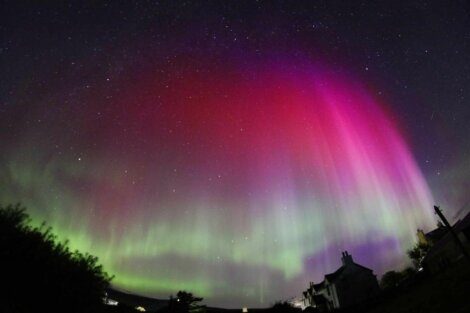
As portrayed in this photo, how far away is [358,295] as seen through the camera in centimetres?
6469

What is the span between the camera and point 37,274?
916 inches

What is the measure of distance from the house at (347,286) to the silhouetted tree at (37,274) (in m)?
52.0

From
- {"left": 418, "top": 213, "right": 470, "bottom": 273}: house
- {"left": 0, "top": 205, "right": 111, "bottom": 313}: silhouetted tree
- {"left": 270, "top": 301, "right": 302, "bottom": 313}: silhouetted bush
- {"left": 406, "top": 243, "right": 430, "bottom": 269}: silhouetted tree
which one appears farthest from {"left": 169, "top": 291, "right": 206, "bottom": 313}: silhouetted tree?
{"left": 406, "top": 243, "right": 430, "bottom": 269}: silhouetted tree

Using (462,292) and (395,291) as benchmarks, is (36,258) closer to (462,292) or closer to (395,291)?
(462,292)

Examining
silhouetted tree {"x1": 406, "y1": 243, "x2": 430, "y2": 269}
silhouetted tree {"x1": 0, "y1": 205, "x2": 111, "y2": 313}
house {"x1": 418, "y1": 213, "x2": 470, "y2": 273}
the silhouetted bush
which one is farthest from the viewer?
silhouetted tree {"x1": 406, "y1": 243, "x2": 430, "y2": 269}

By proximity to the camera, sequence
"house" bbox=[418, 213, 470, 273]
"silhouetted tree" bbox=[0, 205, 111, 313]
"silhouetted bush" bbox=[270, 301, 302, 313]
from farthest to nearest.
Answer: "silhouetted bush" bbox=[270, 301, 302, 313] → "house" bbox=[418, 213, 470, 273] → "silhouetted tree" bbox=[0, 205, 111, 313]

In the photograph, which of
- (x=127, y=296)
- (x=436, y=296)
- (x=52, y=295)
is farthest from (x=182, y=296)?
(x=127, y=296)

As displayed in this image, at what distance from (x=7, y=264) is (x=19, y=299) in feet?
9.07

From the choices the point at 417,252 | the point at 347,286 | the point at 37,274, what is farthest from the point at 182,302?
the point at 417,252

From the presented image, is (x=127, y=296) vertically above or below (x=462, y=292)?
above

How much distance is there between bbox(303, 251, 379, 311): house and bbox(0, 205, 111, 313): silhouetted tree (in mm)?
52022

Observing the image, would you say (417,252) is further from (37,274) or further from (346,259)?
(37,274)

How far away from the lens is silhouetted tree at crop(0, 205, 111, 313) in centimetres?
2167

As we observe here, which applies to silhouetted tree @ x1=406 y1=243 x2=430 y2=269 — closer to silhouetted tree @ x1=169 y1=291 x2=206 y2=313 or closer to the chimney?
the chimney
